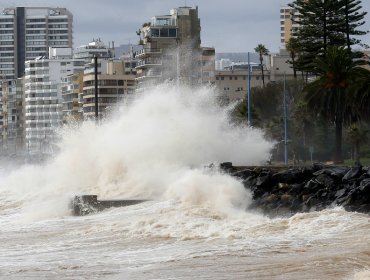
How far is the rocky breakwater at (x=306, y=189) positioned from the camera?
74.7 ft

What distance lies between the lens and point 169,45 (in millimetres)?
106938

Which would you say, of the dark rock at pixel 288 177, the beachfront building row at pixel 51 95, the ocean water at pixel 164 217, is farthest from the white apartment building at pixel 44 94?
the dark rock at pixel 288 177

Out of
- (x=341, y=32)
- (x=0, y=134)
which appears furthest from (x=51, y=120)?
(x=341, y=32)

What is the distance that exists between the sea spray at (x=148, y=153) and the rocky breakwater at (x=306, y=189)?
3.12 ft

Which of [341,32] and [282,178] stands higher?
[341,32]

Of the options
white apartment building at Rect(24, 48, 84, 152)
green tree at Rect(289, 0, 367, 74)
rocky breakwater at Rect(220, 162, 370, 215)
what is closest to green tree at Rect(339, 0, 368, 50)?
green tree at Rect(289, 0, 367, 74)

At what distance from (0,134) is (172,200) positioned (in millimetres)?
143707

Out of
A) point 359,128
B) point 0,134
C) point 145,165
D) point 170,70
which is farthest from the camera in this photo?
point 0,134

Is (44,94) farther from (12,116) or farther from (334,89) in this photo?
(334,89)

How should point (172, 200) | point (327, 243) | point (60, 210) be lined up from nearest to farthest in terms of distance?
point (327, 243)
point (172, 200)
point (60, 210)

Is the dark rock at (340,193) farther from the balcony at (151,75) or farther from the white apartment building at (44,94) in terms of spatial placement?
the white apartment building at (44,94)

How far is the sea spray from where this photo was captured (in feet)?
96.0

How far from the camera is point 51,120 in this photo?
14938 cm

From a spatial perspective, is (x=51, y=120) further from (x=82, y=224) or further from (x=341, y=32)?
(x=82, y=224)
